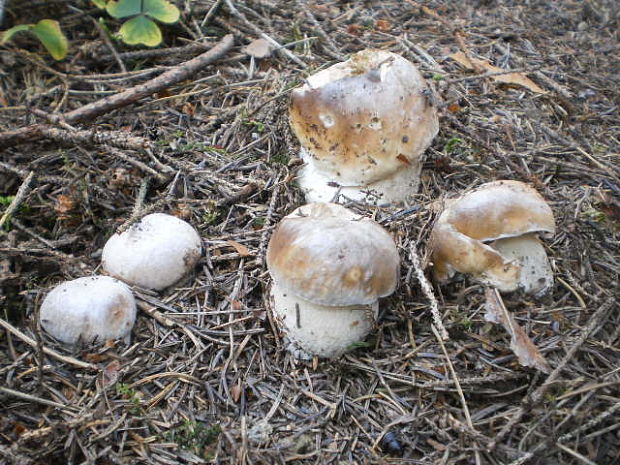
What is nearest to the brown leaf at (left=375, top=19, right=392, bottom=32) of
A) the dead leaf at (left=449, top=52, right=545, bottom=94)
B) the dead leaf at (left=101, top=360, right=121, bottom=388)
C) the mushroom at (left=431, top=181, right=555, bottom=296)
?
the dead leaf at (left=449, top=52, right=545, bottom=94)

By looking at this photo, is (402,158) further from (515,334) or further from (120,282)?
(120,282)

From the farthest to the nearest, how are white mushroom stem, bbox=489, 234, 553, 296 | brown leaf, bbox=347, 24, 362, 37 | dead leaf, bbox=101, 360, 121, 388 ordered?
1. brown leaf, bbox=347, 24, 362, 37
2. white mushroom stem, bbox=489, 234, 553, 296
3. dead leaf, bbox=101, 360, 121, 388

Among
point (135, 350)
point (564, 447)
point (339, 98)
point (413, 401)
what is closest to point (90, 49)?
point (339, 98)

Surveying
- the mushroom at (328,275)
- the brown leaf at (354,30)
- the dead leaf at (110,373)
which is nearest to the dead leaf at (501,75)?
the brown leaf at (354,30)

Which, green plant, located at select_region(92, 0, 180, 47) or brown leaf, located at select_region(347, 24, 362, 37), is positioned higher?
green plant, located at select_region(92, 0, 180, 47)

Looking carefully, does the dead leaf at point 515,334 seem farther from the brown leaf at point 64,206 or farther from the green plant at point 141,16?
the green plant at point 141,16

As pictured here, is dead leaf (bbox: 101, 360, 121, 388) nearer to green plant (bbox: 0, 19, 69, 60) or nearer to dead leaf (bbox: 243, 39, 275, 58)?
green plant (bbox: 0, 19, 69, 60)
